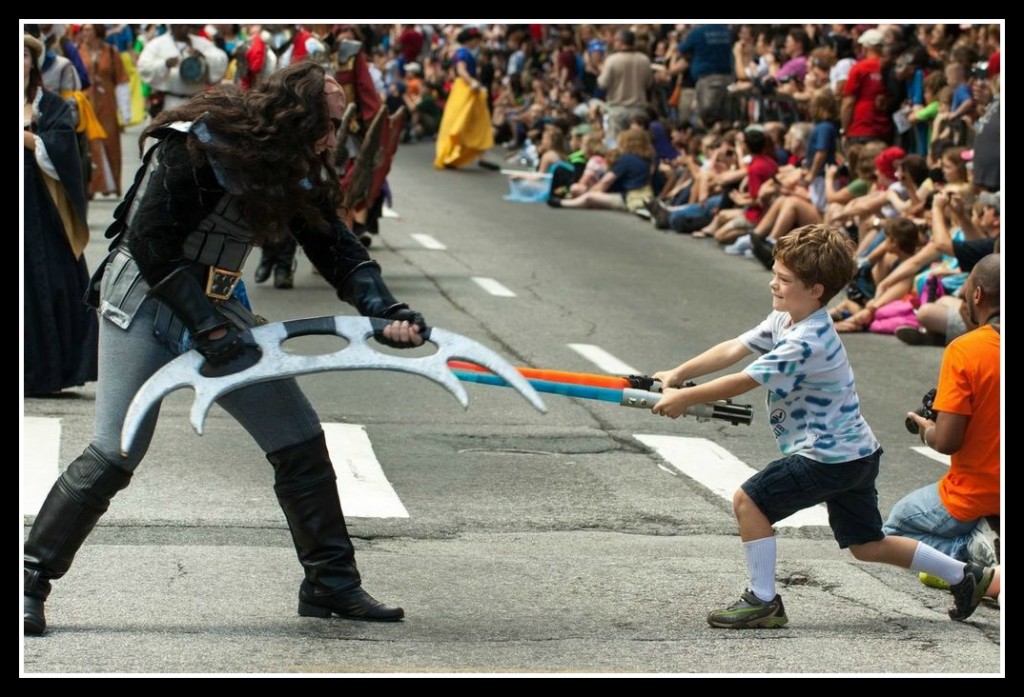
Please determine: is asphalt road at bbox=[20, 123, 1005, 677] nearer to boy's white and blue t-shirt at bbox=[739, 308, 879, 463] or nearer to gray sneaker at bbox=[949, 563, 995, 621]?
gray sneaker at bbox=[949, 563, 995, 621]

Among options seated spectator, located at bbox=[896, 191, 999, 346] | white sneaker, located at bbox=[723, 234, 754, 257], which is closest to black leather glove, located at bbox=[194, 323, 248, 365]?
seated spectator, located at bbox=[896, 191, 999, 346]

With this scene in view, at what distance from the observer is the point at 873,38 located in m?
19.0

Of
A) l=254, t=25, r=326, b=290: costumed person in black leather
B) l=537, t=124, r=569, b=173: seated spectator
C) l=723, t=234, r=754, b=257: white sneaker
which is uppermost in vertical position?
l=254, t=25, r=326, b=290: costumed person in black leather

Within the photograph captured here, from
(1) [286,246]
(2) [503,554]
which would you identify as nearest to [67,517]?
(2) [503,554]

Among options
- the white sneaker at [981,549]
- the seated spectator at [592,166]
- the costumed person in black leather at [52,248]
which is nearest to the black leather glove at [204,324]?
the white sneaker at [981,549]

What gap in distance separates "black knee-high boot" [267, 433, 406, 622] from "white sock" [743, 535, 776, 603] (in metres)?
1.11

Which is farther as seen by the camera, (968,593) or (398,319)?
(968,593)

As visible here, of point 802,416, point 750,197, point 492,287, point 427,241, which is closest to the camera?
point 802,416

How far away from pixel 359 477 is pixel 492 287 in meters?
6.90

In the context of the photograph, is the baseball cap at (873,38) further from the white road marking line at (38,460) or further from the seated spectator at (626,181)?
the white road marking line at (38,460)

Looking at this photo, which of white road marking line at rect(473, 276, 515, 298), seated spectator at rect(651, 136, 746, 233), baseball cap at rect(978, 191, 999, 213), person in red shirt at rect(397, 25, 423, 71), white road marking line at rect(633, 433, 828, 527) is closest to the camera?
white road marking line at rect(633, 433, 828, 527)

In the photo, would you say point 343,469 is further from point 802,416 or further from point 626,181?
point 626,181

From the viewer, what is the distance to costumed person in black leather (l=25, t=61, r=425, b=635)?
503cm

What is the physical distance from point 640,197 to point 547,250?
12.4ft
